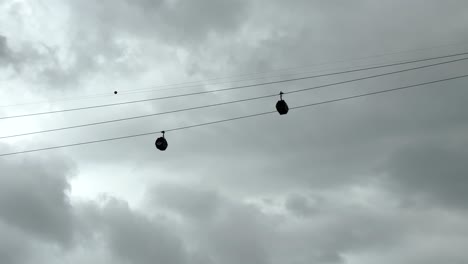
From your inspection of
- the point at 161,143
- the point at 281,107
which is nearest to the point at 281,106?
the point at 281,107

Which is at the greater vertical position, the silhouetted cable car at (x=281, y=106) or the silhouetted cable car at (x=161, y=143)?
the silhouetted cable car at (x=281, y=106)

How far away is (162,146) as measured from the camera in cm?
3338

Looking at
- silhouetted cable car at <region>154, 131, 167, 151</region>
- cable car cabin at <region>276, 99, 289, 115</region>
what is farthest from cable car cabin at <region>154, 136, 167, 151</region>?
cable car cabin at <region>276, 99, 289, 115</region>

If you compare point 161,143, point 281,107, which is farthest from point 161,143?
point 281,107

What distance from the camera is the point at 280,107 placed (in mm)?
31922

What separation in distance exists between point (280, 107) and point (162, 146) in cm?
756

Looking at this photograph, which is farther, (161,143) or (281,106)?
(161,143)

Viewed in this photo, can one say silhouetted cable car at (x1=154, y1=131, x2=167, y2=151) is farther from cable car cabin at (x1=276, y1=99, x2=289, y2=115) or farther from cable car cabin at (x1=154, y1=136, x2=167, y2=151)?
cable car cabin at (x1=276, y1=99, x2=289, y2=115)

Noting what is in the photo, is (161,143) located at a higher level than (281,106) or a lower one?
lower

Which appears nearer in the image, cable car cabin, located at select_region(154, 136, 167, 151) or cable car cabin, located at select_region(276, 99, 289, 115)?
cable car cabin, located at select_region(276, 99, 289, 115)

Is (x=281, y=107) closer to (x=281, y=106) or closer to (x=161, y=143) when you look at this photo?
(x=281, y=106)

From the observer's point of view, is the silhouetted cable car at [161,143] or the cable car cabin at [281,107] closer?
the cable car cabin at [281,107]

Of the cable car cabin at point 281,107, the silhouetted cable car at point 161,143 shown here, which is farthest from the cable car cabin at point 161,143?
the cable car cabin at point 281,107

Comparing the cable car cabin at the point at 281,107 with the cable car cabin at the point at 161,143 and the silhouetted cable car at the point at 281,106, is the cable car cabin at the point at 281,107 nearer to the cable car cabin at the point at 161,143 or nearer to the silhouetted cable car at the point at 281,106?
the silhouetted cable car at the point at 281,106
